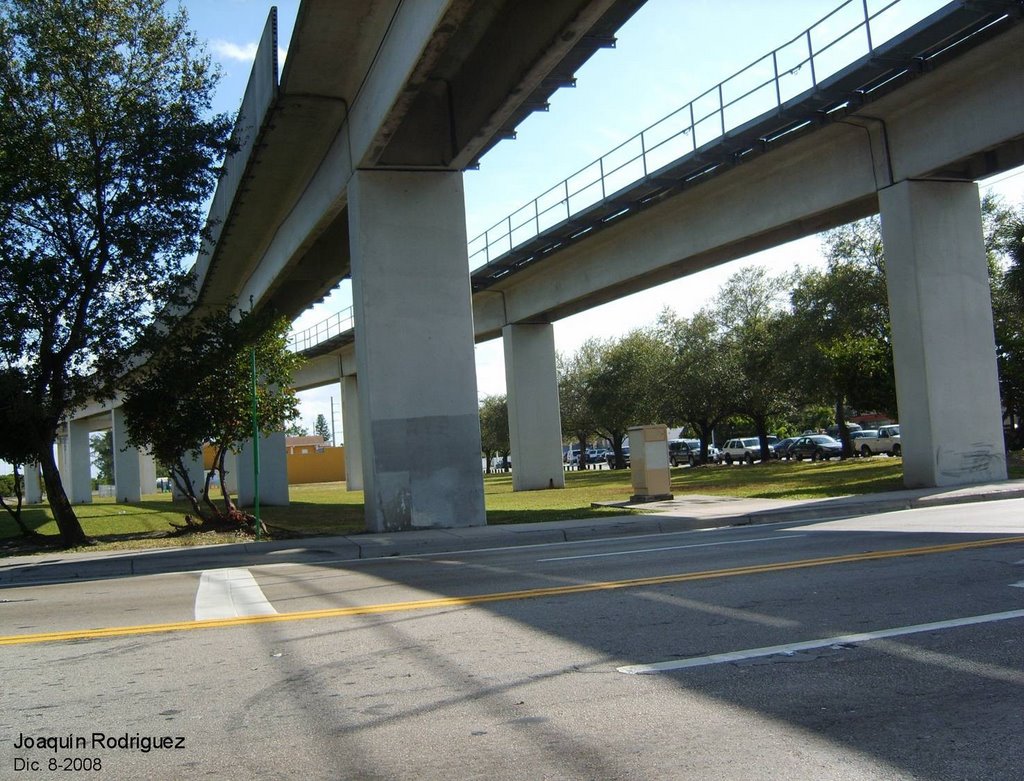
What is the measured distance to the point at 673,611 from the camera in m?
7.34

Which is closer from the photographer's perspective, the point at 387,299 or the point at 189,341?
the point at 387,299

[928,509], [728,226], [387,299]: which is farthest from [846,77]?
[387,299]

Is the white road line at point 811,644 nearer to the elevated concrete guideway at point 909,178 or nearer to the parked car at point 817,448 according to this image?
the elevated concrete guideway at point 909,178

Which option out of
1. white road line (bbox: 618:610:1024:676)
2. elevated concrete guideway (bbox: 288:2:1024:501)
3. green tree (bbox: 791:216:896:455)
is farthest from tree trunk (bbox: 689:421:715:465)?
white road line (bbox: 618:610:1024:676)

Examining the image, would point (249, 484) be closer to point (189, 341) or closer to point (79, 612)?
point (189, 341)

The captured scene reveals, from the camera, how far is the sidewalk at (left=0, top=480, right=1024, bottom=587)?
13.2 meters

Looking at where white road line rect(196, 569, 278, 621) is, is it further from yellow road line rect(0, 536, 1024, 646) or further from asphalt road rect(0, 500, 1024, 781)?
yellow road line rect(0, 536, 1024, 646)

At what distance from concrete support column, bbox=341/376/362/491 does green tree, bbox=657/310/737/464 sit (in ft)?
58.6

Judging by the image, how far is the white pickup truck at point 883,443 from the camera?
1777 inches

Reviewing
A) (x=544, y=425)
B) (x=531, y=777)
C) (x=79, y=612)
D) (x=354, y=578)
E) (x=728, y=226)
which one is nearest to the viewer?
(x=531, y=777)

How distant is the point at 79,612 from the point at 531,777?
22.5 feet

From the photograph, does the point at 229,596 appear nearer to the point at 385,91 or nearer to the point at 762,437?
the point at 385,91

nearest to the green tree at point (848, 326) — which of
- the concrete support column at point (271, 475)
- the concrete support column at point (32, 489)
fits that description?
the concrete support column at point (271, 475)

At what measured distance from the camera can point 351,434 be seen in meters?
51.1
